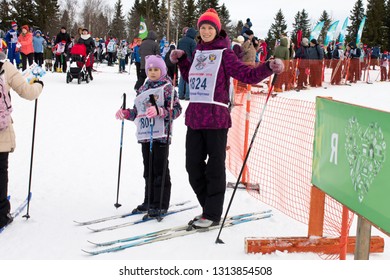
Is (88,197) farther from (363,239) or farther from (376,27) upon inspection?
(376,27)

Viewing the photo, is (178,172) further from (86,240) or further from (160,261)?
(160,261)

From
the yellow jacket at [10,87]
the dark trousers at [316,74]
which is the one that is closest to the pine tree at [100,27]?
the dark trousers at [316,74]

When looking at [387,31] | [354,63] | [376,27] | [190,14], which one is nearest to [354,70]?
[354,63]

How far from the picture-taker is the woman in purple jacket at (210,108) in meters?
4.09

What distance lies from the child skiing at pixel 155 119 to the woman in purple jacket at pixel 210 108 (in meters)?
0.32

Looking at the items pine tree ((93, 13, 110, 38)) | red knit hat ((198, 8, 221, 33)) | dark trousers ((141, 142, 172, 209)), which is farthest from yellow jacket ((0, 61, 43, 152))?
pine tree ((93, 13, 110, 38))

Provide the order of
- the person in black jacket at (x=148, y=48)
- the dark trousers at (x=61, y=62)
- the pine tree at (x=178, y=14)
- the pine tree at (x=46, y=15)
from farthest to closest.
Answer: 1. the pine tree at (x=178, y=14)
2. the pine tree at (x=46, y=15)
3. the dark trousers at (x=61, y=62)
4. the person in black jacket at (x=148, y=48)

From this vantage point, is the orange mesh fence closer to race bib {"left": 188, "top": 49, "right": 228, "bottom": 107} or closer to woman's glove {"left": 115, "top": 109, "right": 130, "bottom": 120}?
race bib {"left": 188, "top": 49, "right": 228, "bottom": 107}

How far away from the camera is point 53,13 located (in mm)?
56938

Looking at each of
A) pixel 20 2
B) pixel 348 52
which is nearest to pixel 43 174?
pixel 348 52

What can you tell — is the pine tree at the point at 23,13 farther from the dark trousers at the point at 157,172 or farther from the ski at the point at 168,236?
the ski at the point at 168,236

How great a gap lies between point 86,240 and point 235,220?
57.0 inches

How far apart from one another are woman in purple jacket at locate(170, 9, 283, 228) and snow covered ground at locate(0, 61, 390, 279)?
1.40 feet

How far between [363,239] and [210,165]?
158cm
